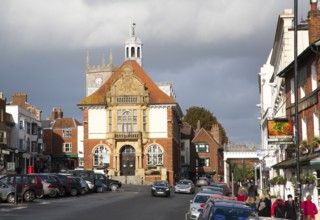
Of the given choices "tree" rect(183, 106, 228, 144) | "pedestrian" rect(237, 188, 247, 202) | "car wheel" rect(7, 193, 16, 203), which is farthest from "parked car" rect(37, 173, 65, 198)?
"tree" rect(183, 106, 228, 144)

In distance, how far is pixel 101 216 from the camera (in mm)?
26359

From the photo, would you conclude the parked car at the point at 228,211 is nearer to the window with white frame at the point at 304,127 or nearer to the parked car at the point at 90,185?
the window with white frame at the point at 304,127

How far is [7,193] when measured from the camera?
3434cm

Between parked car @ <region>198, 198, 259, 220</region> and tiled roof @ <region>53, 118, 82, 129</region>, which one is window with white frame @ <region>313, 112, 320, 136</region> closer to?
parked car @ <region>198, 198, 259, 220</region>

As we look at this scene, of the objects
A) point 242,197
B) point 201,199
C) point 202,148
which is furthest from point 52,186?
point 202,148

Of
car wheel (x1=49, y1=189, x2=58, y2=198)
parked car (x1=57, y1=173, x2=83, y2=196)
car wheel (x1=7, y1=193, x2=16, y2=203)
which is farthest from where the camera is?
parked car (x1=57, y1=173, x2=83, y2=196)

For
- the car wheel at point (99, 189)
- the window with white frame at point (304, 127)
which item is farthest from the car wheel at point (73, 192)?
the window with white frame at point (304, 127)

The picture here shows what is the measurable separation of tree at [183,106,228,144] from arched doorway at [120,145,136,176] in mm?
41873

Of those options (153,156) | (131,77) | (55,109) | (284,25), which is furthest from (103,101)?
(284,25)

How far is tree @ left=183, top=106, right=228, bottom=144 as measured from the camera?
118m

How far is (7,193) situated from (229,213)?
72.4ft

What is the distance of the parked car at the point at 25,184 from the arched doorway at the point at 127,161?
41.0 metres

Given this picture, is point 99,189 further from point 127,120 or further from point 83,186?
point 127,120

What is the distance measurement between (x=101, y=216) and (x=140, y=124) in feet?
168
